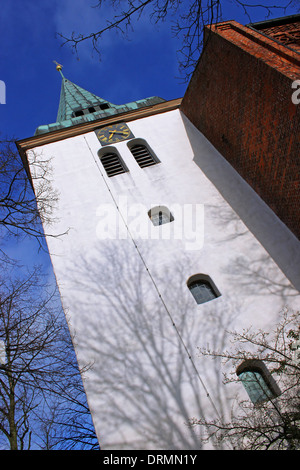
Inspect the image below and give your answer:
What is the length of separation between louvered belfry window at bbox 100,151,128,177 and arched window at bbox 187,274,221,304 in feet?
14.9

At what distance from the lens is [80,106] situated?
61.9ft

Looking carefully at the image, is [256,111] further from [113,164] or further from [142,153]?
[113,164]

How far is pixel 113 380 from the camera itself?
6754 mm

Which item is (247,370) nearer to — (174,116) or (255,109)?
(255,109)

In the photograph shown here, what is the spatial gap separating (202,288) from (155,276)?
3.57 feet

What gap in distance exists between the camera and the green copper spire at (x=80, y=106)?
1477 centimetres

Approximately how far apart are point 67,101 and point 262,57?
14070mm

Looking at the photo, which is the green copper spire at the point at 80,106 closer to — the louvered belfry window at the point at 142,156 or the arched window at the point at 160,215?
the louvered belfry window at the point at 142,156

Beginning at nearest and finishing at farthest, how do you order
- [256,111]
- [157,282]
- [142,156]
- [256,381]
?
[256,381] → [157,282] → [256,111] → [142,156]

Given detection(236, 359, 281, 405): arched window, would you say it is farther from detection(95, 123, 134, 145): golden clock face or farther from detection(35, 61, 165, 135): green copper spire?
detection(35, 61, 165, 135): green copper spire

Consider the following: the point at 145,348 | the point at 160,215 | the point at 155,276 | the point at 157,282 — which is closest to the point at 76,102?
the point at 160,215
